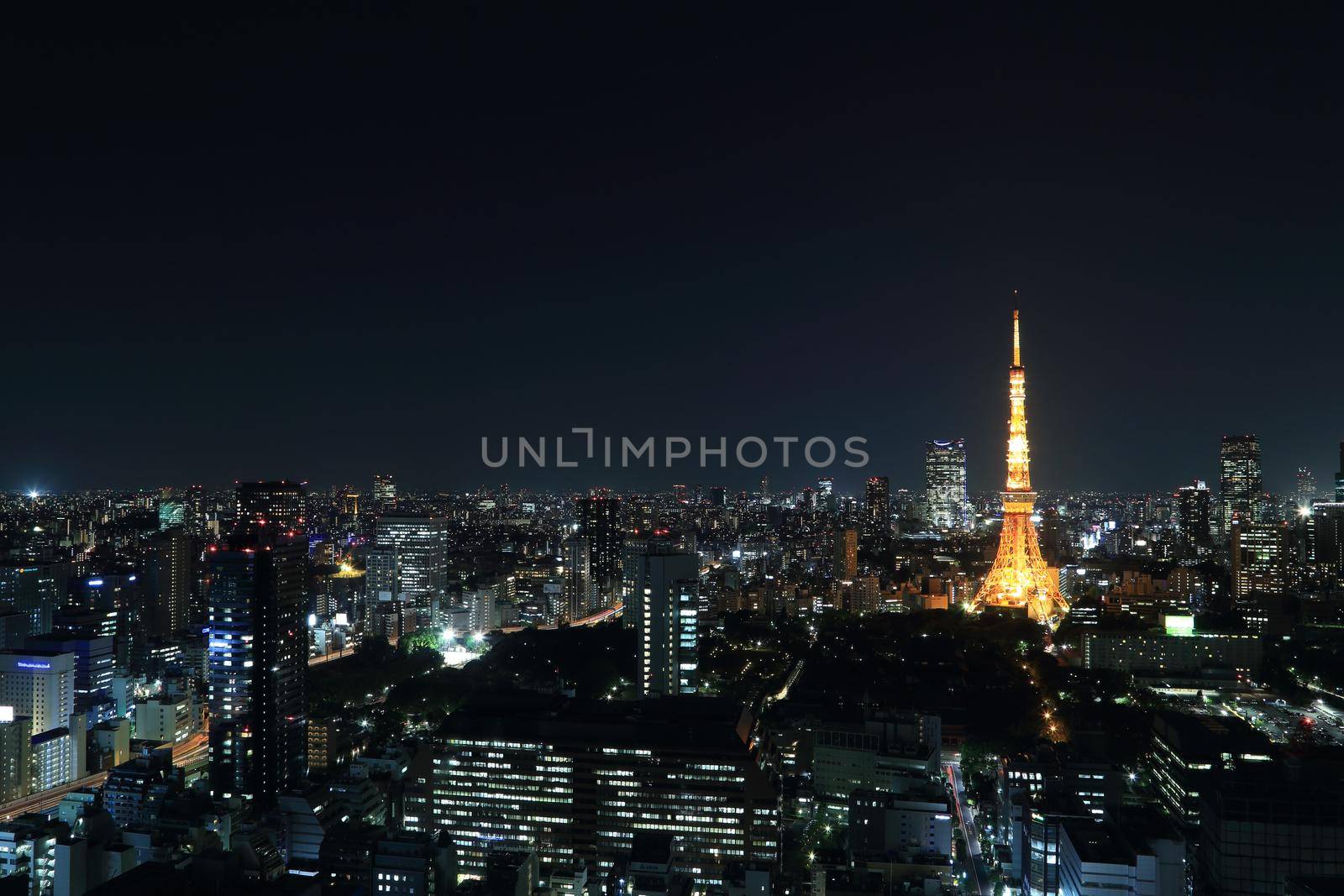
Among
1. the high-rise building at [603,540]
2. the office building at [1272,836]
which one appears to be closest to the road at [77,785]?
the office building at [1272,836]

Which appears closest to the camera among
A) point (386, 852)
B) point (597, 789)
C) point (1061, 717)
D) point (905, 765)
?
point (386, 852)

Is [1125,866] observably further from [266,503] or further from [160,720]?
[160,720]

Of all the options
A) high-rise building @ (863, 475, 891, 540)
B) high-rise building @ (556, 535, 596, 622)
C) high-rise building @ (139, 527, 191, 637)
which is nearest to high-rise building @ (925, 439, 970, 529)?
high-rise building @ (863, 475, 891, 540)

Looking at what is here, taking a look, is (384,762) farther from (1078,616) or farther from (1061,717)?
(1078,616)

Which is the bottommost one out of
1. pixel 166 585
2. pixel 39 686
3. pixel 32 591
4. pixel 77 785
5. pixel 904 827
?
pixel 77 785

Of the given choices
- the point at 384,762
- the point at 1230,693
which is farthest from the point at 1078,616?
the point at 384,762

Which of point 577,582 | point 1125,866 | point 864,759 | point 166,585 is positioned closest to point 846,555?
point 577,582

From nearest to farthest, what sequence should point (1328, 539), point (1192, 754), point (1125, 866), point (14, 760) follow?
point (1125, 866) → point (1192, 754) → point (14, 760) → point (1328, 539)

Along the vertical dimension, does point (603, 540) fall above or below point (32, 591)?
above
